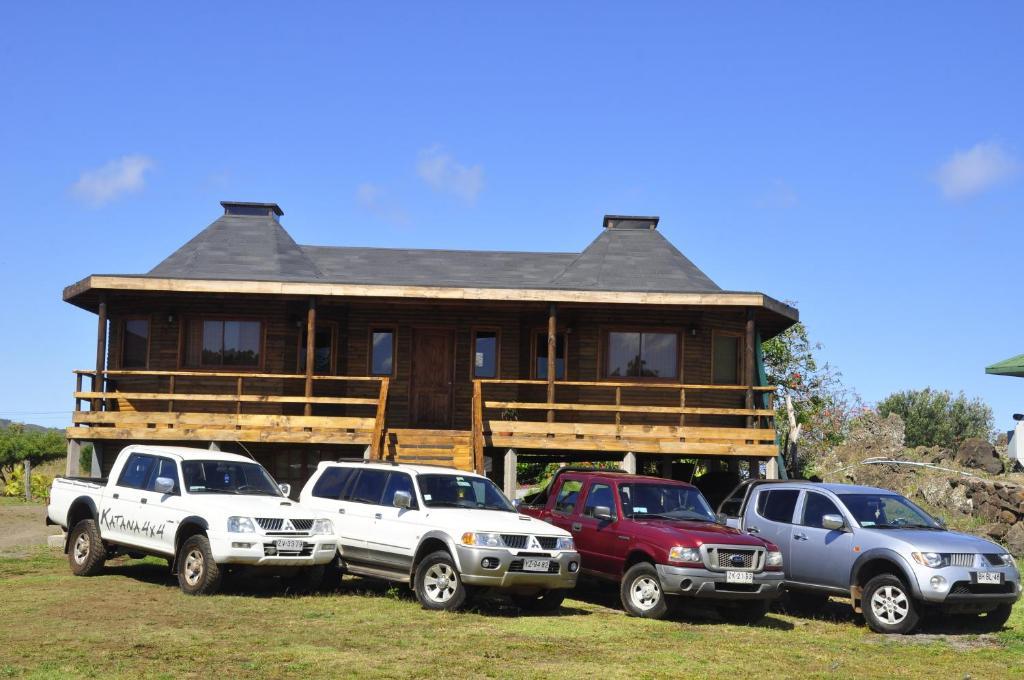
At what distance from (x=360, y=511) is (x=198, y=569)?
204 centimetres

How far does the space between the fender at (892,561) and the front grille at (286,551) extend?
6.46 metres

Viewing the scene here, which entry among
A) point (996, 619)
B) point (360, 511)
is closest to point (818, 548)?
point (996, 619)

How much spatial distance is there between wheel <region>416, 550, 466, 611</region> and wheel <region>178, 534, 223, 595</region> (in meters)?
2.42

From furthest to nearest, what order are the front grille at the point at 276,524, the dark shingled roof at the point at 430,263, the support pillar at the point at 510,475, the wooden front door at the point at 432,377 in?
the wooden front door at the point at 432,377, the dark shingled roof at the point at 430,263, the support pillar at the point at 510,475, the front grille at the point at 276,524

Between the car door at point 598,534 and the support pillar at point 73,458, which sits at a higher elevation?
the support pillar at point 73,458

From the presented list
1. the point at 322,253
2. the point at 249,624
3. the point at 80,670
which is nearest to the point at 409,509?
the point at 249,624

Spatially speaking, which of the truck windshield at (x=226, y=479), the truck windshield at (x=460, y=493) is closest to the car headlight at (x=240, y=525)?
the truck windshield at (x=226, y=479)

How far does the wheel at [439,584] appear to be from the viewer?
12.2 m

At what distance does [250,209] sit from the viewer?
26859mm

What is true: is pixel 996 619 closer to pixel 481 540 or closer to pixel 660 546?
pixel 660 546

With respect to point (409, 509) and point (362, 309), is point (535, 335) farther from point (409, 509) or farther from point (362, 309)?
point (409, 509)

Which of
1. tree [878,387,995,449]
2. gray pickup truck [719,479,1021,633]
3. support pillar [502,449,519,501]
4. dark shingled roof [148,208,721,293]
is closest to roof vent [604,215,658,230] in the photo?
dark shingled roof [148,208,721,293]

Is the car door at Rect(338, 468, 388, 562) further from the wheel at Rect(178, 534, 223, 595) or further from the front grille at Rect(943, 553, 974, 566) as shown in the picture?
the front grille at Rect(943, 553, 974, 566)

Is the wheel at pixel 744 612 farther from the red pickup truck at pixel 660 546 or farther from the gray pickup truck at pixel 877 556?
the gray pickup truck at pixel 877 556
